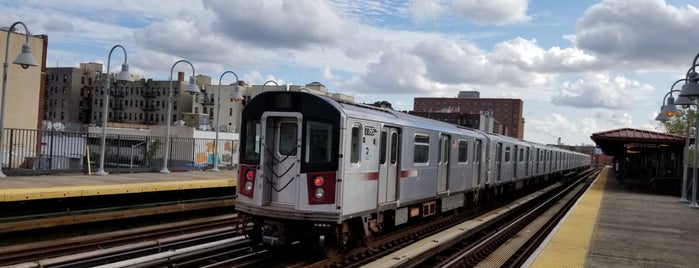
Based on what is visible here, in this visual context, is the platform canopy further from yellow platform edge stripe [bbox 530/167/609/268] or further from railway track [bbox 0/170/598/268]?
railway track [bbox 0/170/598/268]

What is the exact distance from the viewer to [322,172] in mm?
9844

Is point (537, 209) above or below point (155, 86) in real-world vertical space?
below

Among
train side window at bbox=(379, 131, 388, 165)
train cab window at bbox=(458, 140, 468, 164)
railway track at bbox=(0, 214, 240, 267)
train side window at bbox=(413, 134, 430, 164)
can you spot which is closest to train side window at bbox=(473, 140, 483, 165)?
train cab window at bbox=(458, 140, 468, 164)

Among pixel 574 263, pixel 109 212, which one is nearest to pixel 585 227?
pixel 574 263

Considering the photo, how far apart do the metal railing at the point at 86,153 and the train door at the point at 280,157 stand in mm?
8355

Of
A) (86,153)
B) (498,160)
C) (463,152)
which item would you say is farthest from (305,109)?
(498,160)

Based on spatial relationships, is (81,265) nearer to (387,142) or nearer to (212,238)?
(212,238)

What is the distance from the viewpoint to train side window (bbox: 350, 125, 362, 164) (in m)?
10.2

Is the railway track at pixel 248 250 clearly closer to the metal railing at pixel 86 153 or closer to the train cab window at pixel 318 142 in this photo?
the train cab window at pixel 318 142

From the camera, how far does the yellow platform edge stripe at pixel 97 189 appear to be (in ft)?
37.4

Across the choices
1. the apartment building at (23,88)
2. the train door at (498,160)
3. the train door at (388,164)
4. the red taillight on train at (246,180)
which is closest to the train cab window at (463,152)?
the train door at (498,160)

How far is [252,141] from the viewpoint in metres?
10.7

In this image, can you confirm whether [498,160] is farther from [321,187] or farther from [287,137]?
[321,187]

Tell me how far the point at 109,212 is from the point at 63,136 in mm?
4627
